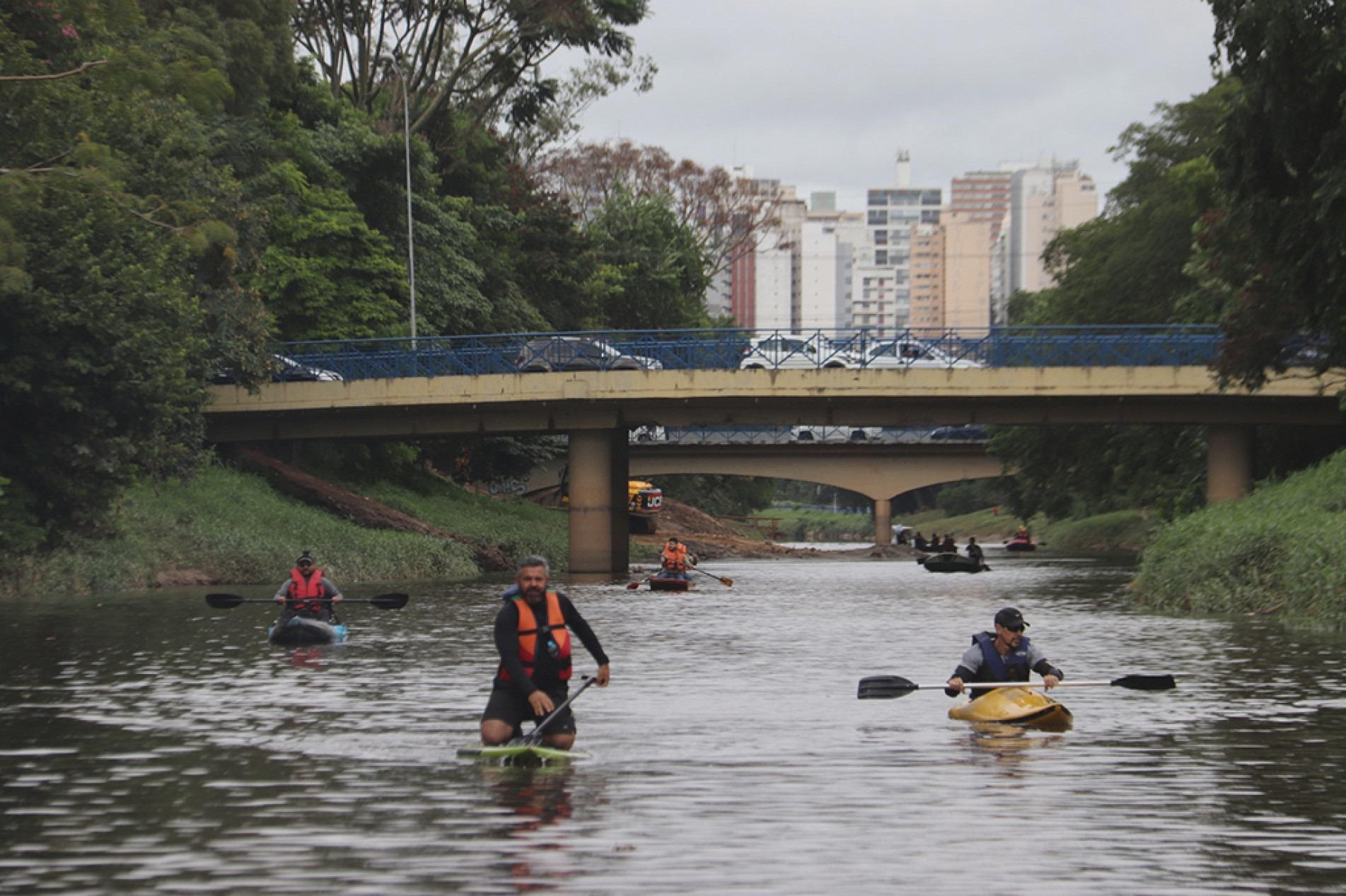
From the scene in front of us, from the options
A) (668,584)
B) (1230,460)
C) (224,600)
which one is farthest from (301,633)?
(1230,460)

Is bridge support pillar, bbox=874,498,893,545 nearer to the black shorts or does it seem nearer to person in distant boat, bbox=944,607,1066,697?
person in distant boat, bbox=944,607,1066,697

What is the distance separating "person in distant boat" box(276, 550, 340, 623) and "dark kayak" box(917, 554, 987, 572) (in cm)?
3710

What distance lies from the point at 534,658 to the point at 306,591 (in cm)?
1314

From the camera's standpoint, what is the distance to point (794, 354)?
48406mm

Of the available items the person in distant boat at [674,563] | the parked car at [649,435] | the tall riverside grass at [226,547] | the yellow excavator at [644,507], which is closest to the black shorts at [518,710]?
the tall riverside grass at [226,547]

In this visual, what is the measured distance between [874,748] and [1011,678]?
227 cm

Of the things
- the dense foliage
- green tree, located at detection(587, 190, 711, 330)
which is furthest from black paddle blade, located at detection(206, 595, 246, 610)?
green tree, located at detection(587, 190, 711, 330)

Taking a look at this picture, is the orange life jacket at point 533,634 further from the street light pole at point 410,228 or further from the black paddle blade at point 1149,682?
the street light pole at point 410,228

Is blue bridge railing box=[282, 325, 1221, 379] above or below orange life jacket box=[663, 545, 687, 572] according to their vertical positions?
above

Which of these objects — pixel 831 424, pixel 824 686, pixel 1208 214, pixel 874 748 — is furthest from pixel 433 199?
pixel 874 748

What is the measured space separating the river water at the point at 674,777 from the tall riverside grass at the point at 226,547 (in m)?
14.3

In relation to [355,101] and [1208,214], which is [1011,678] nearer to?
[1208,214]

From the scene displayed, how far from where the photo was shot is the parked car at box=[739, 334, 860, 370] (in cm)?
4819

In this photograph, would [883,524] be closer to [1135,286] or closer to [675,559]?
[1135,286]
